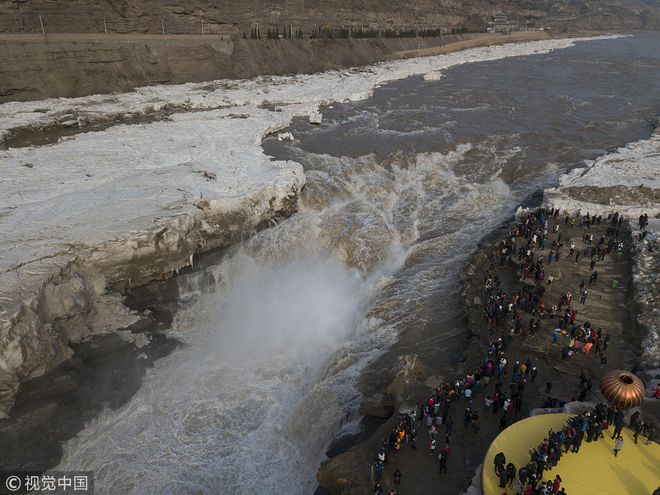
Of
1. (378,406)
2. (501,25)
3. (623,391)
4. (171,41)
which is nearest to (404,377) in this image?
(378,406)

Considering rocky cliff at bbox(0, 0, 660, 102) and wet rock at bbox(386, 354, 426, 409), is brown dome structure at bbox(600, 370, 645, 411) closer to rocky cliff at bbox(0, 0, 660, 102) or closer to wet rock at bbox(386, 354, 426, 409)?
wet rock at bbox(386, 354, 426, 409)

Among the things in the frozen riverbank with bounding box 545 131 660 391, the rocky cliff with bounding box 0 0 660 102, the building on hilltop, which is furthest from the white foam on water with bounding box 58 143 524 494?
the building on hilltop

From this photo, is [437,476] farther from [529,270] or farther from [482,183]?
[482,183]

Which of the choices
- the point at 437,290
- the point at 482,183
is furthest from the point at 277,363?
the point at 482,183

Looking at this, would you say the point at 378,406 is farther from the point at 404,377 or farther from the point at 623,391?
the point at 623,391

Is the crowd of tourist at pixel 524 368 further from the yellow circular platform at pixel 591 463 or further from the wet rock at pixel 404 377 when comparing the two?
the wet rock at pixel 404 377

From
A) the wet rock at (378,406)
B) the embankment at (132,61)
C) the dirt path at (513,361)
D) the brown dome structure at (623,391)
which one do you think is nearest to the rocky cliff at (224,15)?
the embankment at (132,61)

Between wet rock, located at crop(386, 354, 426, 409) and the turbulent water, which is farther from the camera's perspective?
the turbulent water
